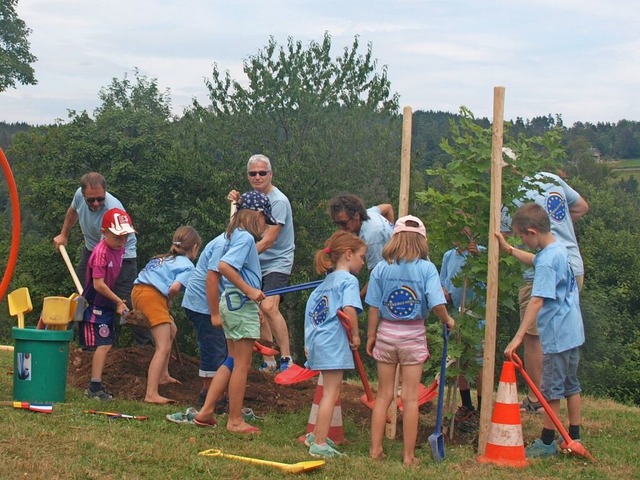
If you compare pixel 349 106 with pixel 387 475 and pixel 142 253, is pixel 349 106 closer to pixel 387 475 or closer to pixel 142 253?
pixel 142 253

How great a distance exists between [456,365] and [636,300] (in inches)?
1496

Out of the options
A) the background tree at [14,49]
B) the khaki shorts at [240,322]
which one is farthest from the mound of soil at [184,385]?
the background tree at [14,49]

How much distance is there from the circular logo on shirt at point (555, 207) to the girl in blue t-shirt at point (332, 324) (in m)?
1.96

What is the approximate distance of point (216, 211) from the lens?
31219 millimetres

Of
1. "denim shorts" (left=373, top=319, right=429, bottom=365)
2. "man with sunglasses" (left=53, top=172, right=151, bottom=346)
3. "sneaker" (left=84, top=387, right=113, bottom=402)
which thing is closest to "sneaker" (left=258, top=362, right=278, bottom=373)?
"man with sunglasses" (left=53, top=172, right=151, bottom=346)

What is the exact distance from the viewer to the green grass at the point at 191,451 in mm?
5207

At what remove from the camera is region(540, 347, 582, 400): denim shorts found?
618cm

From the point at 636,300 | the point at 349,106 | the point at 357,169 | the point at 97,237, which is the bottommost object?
the point at 636,300

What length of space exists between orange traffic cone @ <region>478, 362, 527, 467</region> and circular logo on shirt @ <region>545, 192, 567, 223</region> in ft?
5.60

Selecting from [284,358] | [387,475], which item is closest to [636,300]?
[284,358]

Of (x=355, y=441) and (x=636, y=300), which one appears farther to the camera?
(x=636, y=300)

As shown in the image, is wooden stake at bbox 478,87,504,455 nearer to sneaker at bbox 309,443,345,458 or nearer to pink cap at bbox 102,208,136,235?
sneaker at bbox 309,443,345,458

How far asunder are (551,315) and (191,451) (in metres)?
2.73

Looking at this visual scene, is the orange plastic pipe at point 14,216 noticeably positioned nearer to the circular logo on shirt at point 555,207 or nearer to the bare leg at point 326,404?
the bare leg at point 326,404
